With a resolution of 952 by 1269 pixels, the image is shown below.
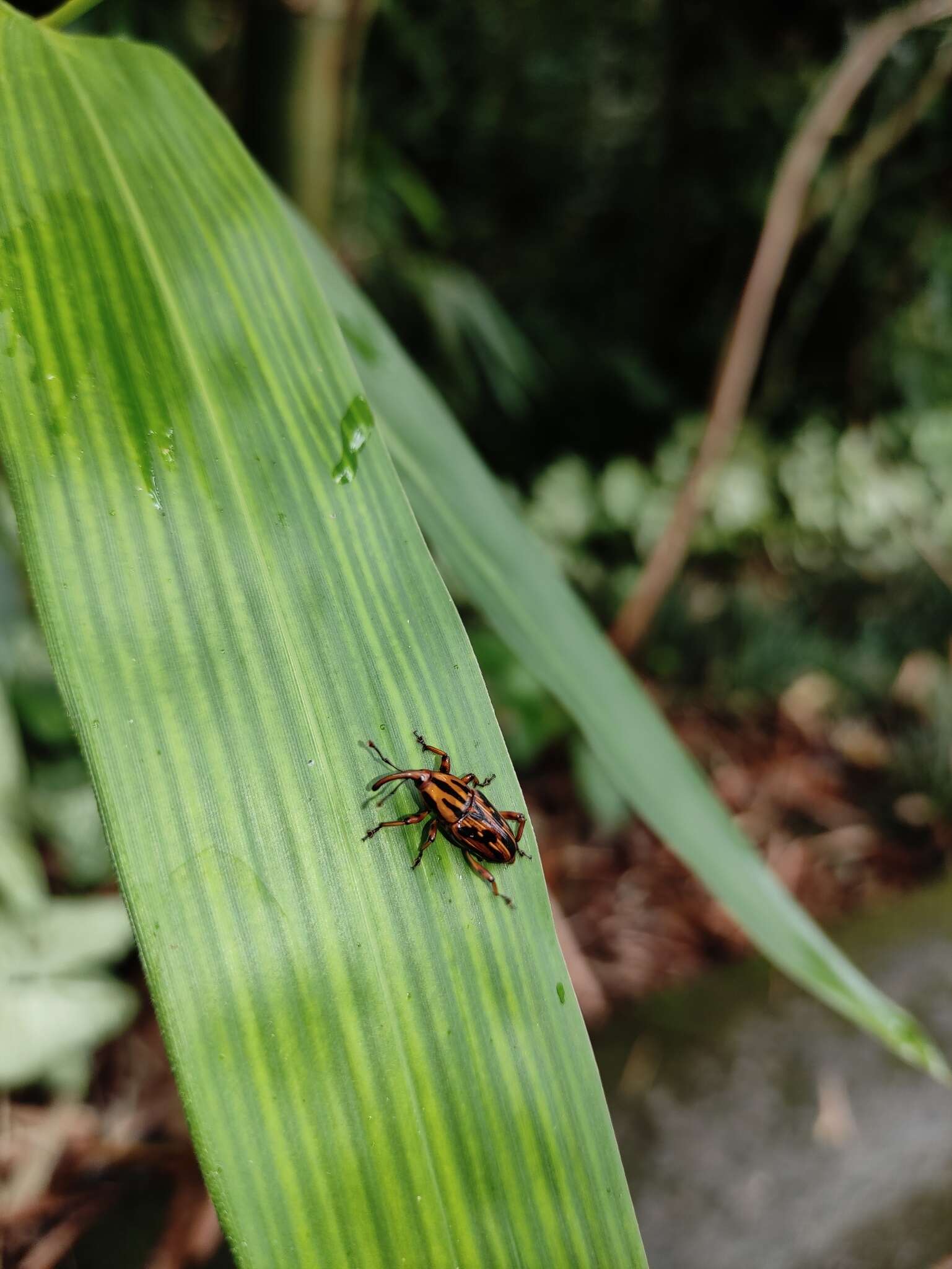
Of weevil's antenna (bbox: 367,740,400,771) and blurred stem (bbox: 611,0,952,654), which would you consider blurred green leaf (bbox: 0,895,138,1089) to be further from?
blurred stem (bbox: 611,0,952,654)

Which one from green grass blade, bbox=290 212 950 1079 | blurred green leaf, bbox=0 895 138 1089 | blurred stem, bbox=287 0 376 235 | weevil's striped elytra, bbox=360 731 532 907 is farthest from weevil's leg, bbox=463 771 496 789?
blurred green leaf, bbox=0 895 138 1089

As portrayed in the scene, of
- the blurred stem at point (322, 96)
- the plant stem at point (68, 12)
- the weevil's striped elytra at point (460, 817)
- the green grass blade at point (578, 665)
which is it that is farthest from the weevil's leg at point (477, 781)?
the blurred stem at point (322, 96)

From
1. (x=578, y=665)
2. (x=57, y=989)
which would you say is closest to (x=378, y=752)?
(x=578, y=665)

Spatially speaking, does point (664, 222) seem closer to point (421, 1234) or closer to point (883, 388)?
point (883, 388)

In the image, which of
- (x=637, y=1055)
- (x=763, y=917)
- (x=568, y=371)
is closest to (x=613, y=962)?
(x=637, y=1055)

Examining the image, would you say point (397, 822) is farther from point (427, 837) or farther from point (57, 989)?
point (57, 989)

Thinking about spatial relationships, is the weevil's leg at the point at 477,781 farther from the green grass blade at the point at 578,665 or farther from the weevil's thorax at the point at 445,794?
the green grass blade at the point at 578,665
